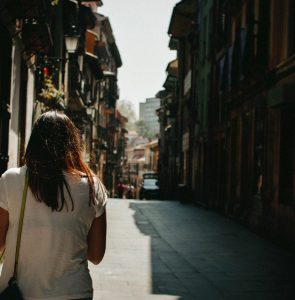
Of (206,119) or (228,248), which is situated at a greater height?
(206,119)

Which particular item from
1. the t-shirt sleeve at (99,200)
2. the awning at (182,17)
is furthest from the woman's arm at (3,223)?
the awning at (182,17)

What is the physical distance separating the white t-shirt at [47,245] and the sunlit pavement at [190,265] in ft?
15.4

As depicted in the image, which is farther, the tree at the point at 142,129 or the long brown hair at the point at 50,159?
the tree at the point at 142,129

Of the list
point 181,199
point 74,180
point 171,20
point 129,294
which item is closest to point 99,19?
point 171,20

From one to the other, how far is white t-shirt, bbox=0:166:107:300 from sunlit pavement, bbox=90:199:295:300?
4.71 meters

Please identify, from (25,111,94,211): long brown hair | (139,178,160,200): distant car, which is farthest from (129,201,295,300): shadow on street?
(139,178,160,200): distant car

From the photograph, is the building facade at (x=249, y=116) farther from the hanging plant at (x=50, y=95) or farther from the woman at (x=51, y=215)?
the woman at (x=51, y=215)

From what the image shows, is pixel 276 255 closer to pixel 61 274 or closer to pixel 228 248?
pixel 228 248

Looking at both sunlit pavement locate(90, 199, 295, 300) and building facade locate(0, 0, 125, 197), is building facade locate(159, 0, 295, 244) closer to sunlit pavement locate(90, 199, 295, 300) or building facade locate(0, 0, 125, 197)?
sunlit pavement locate(90, 199, 295, 300)

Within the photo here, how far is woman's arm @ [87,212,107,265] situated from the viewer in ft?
10.3

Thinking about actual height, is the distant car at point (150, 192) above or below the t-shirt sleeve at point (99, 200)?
below

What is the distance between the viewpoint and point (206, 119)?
106 ft

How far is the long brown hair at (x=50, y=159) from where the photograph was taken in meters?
2.98

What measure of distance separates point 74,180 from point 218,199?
919 inches
